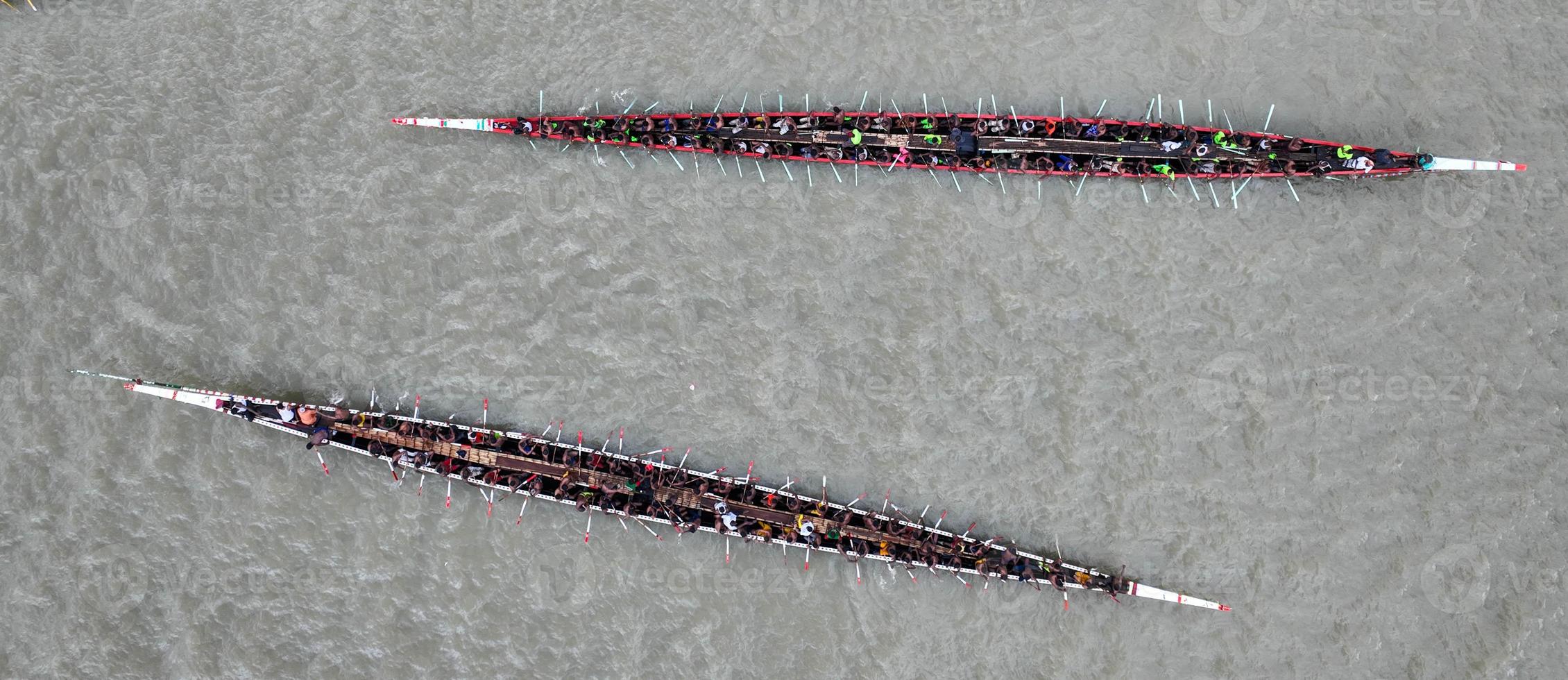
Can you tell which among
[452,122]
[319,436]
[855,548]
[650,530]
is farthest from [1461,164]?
[319,436]

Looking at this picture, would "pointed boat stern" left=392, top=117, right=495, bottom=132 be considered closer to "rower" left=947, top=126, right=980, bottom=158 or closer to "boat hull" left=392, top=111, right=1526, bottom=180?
"boat hull" left=392, top=111, right=1526, bottom=180

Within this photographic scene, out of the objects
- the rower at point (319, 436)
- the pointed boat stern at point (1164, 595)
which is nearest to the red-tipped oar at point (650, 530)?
the rower at point (319, 436)

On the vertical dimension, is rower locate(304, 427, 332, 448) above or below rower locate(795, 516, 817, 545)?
above

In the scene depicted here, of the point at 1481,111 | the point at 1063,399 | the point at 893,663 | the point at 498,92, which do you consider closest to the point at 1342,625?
the point at 1063,399

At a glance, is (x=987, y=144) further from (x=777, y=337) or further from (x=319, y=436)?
(x=319, y=436)

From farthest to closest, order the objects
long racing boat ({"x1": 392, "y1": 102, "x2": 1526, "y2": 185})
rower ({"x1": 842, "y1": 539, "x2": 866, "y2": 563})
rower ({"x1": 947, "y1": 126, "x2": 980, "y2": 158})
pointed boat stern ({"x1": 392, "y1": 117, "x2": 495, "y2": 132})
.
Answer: pointed boat stern ({"x1": 392, "y1": 117, "x2": 495, "y2": 132}), rower ({"x1": 947, "y1": 126, "x2": 980, "y2": 158}), long racing boat ({"x1": 392, "y1": 102, "x2": 1526, "y2": 185}), rower ({"x1": 842, "y1": 539, "x2": 866, "y2": 563})

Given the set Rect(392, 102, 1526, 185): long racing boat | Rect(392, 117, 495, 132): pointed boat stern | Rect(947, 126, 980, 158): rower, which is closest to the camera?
Rect(392, 102, 1526, 185): long racing boat

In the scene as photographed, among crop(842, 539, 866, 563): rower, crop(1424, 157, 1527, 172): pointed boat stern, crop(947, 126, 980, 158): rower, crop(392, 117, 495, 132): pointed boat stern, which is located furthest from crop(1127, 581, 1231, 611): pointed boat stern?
crop(392, 117, 495, 132): pointed boat stern

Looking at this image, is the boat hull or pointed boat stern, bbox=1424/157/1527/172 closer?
pointed boat stern, bbox=1424/157/1527/172
